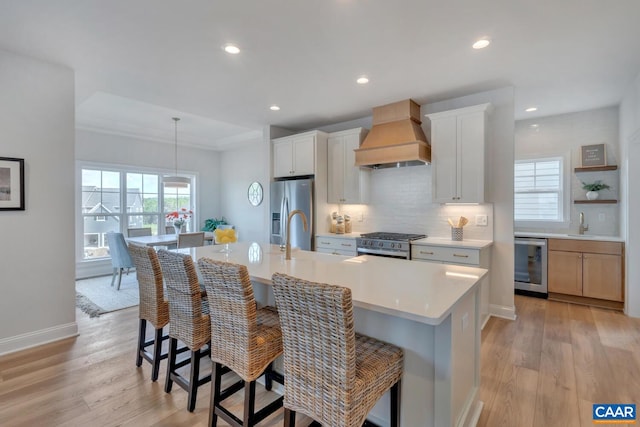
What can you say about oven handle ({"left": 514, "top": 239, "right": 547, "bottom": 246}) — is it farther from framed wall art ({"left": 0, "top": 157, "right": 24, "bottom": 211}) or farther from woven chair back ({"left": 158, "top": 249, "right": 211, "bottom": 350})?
framed wall art ({"left": 0, "top": 157, "right": 24, "bottom": 211})

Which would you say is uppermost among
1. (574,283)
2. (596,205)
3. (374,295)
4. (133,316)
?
(596,205)

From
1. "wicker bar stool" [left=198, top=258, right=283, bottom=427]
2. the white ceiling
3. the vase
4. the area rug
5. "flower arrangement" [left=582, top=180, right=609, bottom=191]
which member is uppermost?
the white ceiling

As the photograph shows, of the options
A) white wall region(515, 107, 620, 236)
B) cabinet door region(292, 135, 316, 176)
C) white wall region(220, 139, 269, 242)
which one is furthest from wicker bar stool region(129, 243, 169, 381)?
white wall region(515, 107, 620, 236)

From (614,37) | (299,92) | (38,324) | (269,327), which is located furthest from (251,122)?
(614,37)

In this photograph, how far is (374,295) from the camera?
1489 millimetres

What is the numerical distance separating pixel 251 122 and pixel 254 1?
118 inches

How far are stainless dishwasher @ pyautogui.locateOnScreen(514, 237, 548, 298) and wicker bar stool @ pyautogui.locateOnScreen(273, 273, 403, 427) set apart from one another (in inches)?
153

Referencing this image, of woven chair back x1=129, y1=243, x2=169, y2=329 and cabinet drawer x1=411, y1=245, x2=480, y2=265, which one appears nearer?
woven chair back x1=129, y1=243, x2=169, y2=329

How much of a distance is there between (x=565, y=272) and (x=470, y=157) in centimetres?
224

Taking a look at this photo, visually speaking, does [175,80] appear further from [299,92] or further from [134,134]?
[134,134]

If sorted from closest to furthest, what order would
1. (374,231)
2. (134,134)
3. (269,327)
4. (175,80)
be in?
(269,327), (175,80), (374,231), (134,134)

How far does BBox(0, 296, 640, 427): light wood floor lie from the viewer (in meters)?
1.97

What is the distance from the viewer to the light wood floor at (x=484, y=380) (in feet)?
6.46

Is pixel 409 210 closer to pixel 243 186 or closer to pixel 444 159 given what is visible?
pixel 444 159
